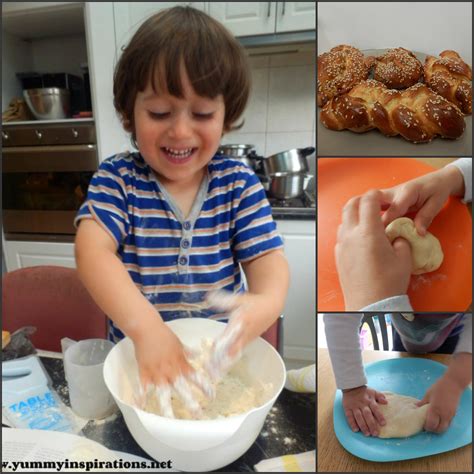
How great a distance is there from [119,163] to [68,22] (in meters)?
0.23

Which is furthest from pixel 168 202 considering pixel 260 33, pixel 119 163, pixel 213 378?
pixel 260 33

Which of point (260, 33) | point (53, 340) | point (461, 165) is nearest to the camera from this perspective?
point (461, 165)

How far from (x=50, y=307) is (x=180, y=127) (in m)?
0.42

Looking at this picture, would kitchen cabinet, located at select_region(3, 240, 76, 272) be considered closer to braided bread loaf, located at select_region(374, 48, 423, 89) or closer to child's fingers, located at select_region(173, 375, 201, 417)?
child's fingers, located at select_region(173, 375, 201, 417)

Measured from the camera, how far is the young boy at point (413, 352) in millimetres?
246

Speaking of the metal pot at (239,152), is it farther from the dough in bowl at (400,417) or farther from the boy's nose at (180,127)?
the dough in bowl at (400,417)

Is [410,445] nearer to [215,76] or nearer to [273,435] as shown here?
[273,435]

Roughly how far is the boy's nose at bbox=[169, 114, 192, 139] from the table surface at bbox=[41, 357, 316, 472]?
270 millimetres

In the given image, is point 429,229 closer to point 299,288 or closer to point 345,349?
point 345,349

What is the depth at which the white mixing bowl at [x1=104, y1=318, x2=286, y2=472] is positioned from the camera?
0.22 meters

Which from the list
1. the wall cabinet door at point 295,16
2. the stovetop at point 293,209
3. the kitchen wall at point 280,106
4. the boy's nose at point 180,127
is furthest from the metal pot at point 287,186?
the wall cabinet door at point 295,16

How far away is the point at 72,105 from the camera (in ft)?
1.50

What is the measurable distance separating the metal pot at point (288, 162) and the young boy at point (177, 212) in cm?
17

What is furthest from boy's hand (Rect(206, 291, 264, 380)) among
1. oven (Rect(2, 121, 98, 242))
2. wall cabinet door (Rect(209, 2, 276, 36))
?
wall cabinet door (Rect(209, 2, 276, 36))
